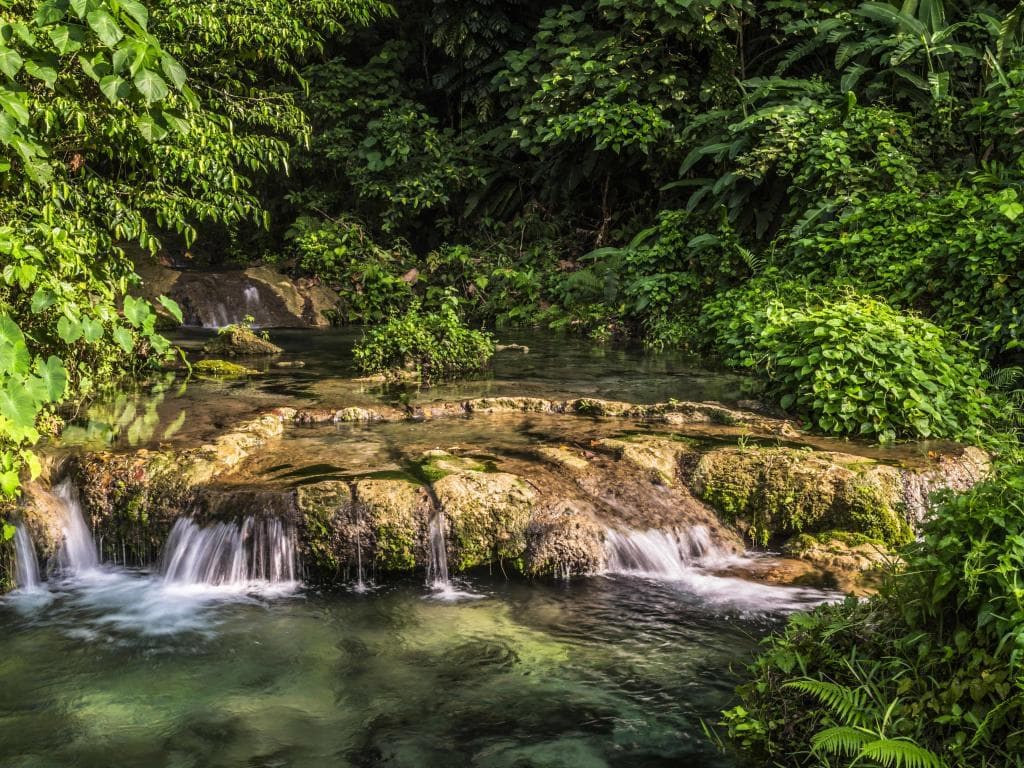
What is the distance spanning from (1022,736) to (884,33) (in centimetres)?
1210

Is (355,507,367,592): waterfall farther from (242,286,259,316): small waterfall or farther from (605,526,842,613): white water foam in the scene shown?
(242,286,259,316): small waterfall

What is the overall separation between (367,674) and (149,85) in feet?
9.65

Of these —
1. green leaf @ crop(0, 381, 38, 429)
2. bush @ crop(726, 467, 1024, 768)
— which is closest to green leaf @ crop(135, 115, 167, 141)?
green leaf @ crop(0, 381, 38, 429)

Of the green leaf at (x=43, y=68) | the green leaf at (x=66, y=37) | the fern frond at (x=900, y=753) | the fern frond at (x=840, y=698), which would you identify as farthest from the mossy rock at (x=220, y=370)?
the fern frond at (x=900, y=753)

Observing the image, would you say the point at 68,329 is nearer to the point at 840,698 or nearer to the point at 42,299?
the point at 42,299

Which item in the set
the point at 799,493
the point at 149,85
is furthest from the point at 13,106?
the point at 799,493

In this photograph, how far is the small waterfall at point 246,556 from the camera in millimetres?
5418

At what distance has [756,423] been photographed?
730cm

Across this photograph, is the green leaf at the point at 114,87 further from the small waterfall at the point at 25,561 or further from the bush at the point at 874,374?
the bush at the point at 874,374

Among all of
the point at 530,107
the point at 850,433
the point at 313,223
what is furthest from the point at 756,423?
the point at 313,223

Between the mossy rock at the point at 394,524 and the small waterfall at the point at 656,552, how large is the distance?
4.10 ft

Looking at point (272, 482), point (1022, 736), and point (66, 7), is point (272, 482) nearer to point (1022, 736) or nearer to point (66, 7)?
point (66, 7)

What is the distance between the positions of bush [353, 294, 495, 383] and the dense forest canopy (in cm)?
16

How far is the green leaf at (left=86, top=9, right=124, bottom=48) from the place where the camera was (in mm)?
2795
